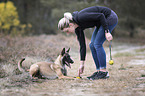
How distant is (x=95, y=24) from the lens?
4.17 m

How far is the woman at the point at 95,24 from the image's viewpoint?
393 centimetres

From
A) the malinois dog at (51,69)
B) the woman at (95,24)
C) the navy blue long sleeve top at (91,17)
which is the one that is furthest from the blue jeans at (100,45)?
the malinois dog at (51,69)

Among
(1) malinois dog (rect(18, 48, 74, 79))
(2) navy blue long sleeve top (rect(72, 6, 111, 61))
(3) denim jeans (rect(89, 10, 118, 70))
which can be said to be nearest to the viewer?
(2) navy blue long sleeve top (rect(72, 6, 111, 61))

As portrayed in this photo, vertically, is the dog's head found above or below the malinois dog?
above

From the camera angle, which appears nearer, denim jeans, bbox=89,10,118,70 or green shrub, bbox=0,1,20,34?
denim jeans, bbox=89,10,118,70

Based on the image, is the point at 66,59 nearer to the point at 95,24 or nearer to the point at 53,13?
the point at 95,24

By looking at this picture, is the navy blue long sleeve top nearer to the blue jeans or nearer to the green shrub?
the blue jeans

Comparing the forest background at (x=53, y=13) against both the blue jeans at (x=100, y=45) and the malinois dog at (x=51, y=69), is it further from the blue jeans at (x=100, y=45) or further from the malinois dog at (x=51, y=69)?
the blue jeans at (x=100, y=45)

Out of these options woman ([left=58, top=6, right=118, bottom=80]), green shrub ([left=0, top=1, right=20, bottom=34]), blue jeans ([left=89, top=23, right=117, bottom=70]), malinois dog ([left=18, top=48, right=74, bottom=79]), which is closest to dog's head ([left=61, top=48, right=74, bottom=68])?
malinois dog ([left=18, top=48, right=74, bottom=79])

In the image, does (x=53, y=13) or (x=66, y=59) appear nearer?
(x=66, y=59)

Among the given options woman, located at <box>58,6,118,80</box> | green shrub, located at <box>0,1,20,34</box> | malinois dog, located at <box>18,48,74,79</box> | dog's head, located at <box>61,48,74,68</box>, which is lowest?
malinois dog, located at <box>18,48,74,79</box>

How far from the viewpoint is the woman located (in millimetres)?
3932

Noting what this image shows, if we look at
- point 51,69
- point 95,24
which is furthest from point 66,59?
point 95,24

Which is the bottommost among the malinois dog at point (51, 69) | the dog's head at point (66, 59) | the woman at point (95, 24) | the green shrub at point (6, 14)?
the malinois dog at point (51, 69)
